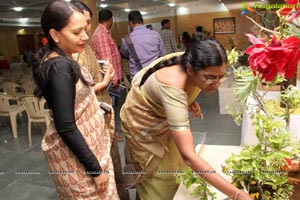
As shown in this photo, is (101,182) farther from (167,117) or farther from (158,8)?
(158,8)

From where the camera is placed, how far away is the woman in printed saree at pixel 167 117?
2.84 ft

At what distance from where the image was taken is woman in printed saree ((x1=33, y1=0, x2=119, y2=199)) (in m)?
0.85

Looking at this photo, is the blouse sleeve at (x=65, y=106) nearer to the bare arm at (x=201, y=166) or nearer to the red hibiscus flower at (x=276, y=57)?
the bare arm at (x=201, y=166)

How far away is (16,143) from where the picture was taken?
10.5ft

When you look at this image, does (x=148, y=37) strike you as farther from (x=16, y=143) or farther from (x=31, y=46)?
(x=31, y=46)

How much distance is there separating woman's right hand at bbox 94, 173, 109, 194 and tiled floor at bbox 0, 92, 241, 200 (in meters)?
1.02

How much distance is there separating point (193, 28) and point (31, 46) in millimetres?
7961

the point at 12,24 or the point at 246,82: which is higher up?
the point at 12,24

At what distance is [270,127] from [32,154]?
2.67m

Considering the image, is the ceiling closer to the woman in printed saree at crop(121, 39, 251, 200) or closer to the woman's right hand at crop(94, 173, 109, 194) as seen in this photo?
the woman in printed saree at crop(121, 39, 251, 200)

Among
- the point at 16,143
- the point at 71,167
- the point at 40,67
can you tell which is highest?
the point at 40,67

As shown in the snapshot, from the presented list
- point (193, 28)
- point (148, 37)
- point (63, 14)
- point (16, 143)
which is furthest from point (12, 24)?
point (63, 14)

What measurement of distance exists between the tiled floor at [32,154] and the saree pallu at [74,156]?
1036mm

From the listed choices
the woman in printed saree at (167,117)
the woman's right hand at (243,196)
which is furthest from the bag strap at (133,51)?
the woman's right hand at (243,196)
